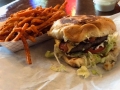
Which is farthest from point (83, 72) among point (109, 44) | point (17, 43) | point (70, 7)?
point (70, 7)

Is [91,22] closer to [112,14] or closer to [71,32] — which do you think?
[71,32]

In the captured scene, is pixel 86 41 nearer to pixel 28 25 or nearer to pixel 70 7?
pixel 28 25

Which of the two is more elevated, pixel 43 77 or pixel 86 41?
pixel 86 41

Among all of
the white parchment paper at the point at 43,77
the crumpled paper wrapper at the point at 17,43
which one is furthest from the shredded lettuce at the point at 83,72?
the crumpled paper wrapper at the point at 17,43

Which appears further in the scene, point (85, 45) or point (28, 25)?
point (28, 25)

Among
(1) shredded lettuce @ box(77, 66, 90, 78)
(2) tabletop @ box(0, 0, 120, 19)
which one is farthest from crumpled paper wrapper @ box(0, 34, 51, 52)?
(2) tabletop @ box(0, 0, 120, 19)

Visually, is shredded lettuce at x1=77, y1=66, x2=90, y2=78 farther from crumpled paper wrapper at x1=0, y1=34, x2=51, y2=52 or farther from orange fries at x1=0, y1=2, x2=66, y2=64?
crumpled paper wrapper at x1=0, y1=34, x2=51, y2=52

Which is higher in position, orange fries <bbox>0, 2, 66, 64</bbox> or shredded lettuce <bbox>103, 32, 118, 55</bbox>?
orange fries <bbox>0, 2, 66, 64</bbox>
